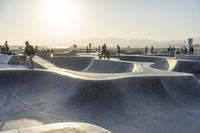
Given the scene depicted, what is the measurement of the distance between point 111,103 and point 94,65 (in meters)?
14.5

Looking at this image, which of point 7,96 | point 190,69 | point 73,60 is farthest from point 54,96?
point 73,60

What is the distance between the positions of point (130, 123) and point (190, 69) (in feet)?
51.2

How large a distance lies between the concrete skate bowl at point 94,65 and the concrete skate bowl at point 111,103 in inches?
257

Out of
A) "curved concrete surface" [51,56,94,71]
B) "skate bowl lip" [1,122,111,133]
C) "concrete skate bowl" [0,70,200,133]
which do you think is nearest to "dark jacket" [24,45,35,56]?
"concrete skate bowl" [0,70,200,133]

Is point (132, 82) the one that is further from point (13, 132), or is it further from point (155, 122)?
point (13, 132)

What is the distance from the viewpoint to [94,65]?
25672 millimetres

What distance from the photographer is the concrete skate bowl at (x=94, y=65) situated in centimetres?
2131

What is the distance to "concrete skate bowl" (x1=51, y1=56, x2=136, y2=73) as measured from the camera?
21.3m

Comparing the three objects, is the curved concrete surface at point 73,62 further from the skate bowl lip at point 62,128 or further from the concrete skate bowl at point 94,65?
the skate bowl lip at point 62,128

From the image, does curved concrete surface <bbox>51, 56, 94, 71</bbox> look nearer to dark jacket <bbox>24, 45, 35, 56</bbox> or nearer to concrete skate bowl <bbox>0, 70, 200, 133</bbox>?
dark jacket <bbox>24, 45, 35, 56</bbox>

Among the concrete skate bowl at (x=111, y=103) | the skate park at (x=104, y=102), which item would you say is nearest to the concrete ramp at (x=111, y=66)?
the skate park at (x=104, y=102)

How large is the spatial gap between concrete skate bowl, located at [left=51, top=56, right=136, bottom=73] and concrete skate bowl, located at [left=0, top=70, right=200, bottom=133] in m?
6.52

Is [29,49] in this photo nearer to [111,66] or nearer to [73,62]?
[111,66]

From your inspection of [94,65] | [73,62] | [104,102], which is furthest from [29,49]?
[73,62]
